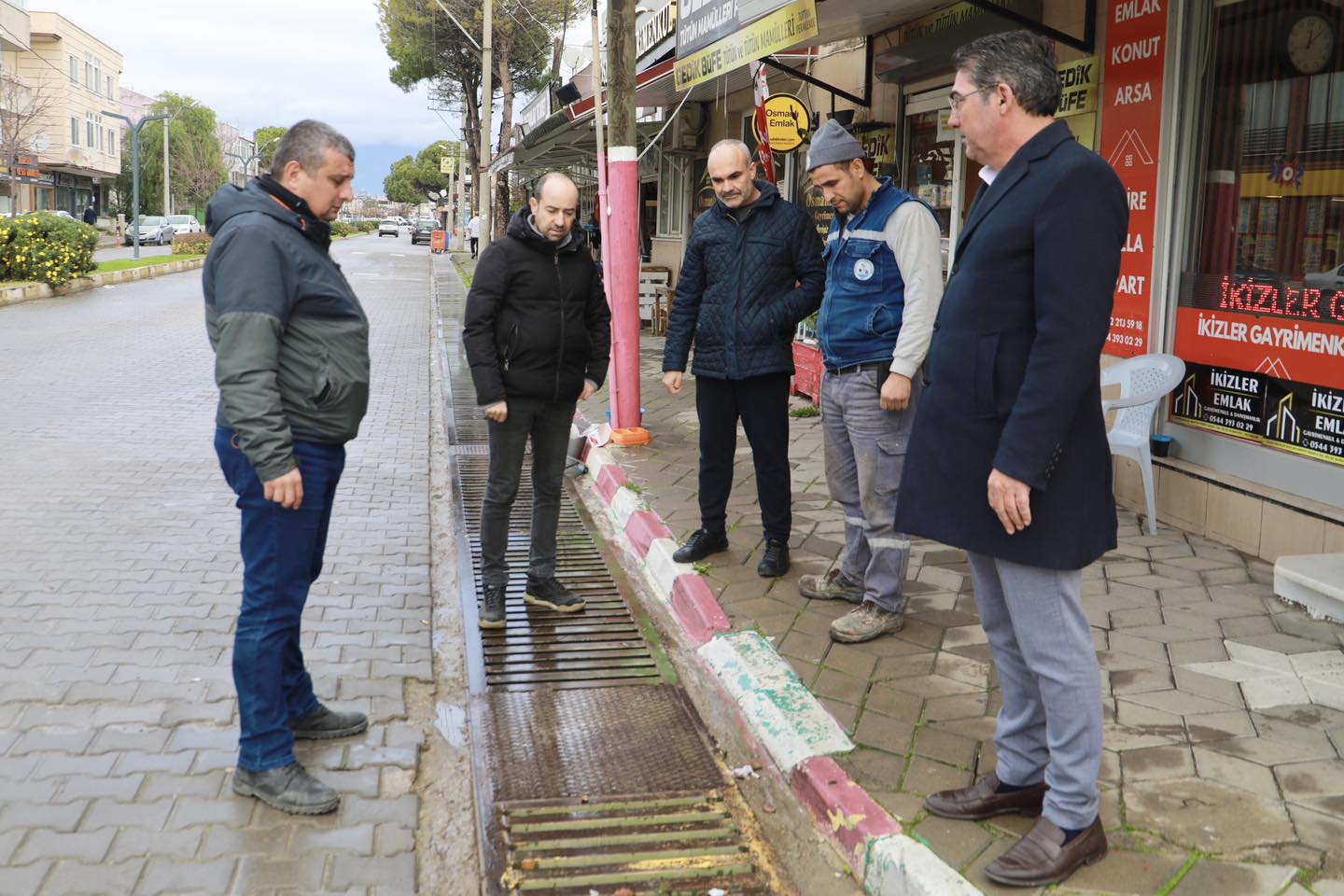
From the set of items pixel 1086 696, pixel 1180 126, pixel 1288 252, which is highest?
pixel 1180 126

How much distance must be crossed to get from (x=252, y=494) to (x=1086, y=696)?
95.2 inches

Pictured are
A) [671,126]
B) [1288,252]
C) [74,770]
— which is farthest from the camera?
[671,126]

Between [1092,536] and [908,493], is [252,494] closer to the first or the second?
[908,493]

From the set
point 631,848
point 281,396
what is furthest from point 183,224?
point 631,848

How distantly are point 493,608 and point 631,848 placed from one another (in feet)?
6.65

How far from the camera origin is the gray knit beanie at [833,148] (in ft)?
14.9

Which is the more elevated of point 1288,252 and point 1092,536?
point 1288,252

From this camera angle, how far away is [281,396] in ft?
11.3

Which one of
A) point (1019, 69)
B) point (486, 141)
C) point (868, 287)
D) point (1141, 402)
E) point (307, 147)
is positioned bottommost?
point (1141, 402)

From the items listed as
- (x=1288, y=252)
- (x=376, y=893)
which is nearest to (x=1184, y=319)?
(x=1288, y=252)

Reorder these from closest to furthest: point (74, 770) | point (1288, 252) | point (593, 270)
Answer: point (74, 770)
point (593, 270)
point (1288, 252)

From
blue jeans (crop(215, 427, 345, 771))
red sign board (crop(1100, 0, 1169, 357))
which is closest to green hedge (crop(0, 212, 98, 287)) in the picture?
red sign board (crop(1100, 0, 1169, 357))

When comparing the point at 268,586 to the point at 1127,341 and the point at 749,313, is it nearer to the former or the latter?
the point at 749,313

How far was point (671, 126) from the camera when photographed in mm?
16719
